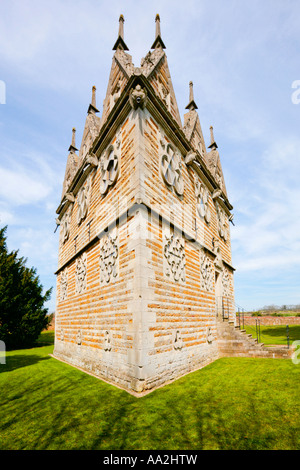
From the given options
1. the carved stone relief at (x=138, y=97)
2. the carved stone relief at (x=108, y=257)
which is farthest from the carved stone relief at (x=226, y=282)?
the carved stone relief at (x=138, y=97)

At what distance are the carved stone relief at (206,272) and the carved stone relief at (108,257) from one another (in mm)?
4263

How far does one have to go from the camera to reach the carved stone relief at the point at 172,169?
27.7ft

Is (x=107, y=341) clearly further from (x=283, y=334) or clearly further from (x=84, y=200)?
(x=283, y=334)

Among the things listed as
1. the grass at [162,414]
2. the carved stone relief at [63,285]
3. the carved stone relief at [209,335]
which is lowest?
the grass at [162,414]

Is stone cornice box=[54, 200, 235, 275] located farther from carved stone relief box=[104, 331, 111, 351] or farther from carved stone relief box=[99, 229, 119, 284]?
carved stone relief box=[104, 331, 111, 351]

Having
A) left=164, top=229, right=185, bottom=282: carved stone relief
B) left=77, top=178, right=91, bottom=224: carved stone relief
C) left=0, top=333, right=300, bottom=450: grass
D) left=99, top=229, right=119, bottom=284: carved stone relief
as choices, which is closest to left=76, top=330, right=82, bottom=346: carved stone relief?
left=0, top=333, right=300, bottom=450: grass

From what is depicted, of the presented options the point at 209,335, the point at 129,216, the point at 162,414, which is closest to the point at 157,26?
the point at 129,216

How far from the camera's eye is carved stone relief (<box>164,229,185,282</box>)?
7588 millimetres

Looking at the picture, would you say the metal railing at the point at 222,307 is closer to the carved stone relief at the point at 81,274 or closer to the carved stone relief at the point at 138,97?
the carved stone relief at the point at 81,274

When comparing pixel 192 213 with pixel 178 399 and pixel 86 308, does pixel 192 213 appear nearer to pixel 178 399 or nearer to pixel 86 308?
pixel 86 308

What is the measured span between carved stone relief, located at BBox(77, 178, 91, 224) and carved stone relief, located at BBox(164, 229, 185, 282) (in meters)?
5.00
